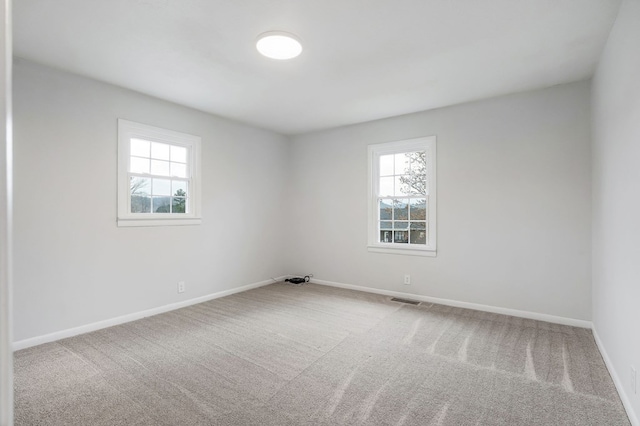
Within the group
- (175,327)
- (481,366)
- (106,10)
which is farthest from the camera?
(175,327)

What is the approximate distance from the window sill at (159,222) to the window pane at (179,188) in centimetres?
34

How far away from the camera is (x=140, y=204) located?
3836mm

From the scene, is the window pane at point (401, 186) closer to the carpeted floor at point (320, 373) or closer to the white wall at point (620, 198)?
the carpeted floor at point (320, 373)

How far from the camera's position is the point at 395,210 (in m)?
4.81

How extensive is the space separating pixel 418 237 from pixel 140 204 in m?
3.61

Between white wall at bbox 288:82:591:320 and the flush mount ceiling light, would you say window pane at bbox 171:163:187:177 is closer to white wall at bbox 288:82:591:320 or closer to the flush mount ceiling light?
the flush mount ceiling light

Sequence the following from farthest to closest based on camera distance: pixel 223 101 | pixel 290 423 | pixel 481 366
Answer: pixel 223 101 < pixel 481 366 < pixel 290 423

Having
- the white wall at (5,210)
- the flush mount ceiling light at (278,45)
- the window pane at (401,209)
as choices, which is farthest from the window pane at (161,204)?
the white wall at (5,210)

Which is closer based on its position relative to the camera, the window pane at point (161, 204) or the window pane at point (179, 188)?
the window pane at point (161, 204)

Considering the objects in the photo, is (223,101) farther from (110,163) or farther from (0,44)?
(0,44)

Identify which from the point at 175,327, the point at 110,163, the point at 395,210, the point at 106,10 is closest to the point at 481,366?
the point at 395,210

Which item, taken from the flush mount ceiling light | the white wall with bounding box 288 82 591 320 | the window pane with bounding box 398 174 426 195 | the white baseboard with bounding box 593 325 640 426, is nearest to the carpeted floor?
the white baseboard with bounding box 593 325 640 426

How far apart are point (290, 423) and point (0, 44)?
214 cm

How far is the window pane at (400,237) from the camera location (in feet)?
15.4
